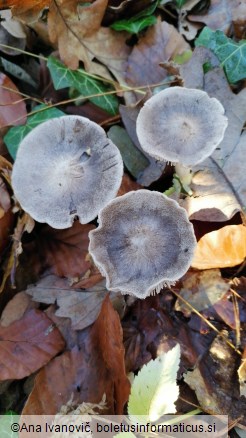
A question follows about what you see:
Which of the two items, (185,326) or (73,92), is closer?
(185,326)

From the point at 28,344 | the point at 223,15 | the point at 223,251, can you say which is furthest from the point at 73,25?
the point at 28,344

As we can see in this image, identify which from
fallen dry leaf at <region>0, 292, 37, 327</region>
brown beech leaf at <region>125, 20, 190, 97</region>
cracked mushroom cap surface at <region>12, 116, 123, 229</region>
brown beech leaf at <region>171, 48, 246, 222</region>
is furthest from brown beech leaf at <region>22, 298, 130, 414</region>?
brown beech leaf at <region>125, 20, 190, 97</region>

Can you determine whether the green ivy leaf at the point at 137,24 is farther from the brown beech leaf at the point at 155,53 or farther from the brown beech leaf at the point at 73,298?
the brown beech leaf at the point at 73,298

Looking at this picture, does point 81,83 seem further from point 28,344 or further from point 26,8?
point 28,344

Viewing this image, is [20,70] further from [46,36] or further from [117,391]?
[117,391]

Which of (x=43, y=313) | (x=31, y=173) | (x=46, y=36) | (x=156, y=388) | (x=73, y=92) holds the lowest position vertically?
(x=43, y=313)

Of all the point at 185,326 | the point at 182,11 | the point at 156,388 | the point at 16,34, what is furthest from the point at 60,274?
the point at 182,11
